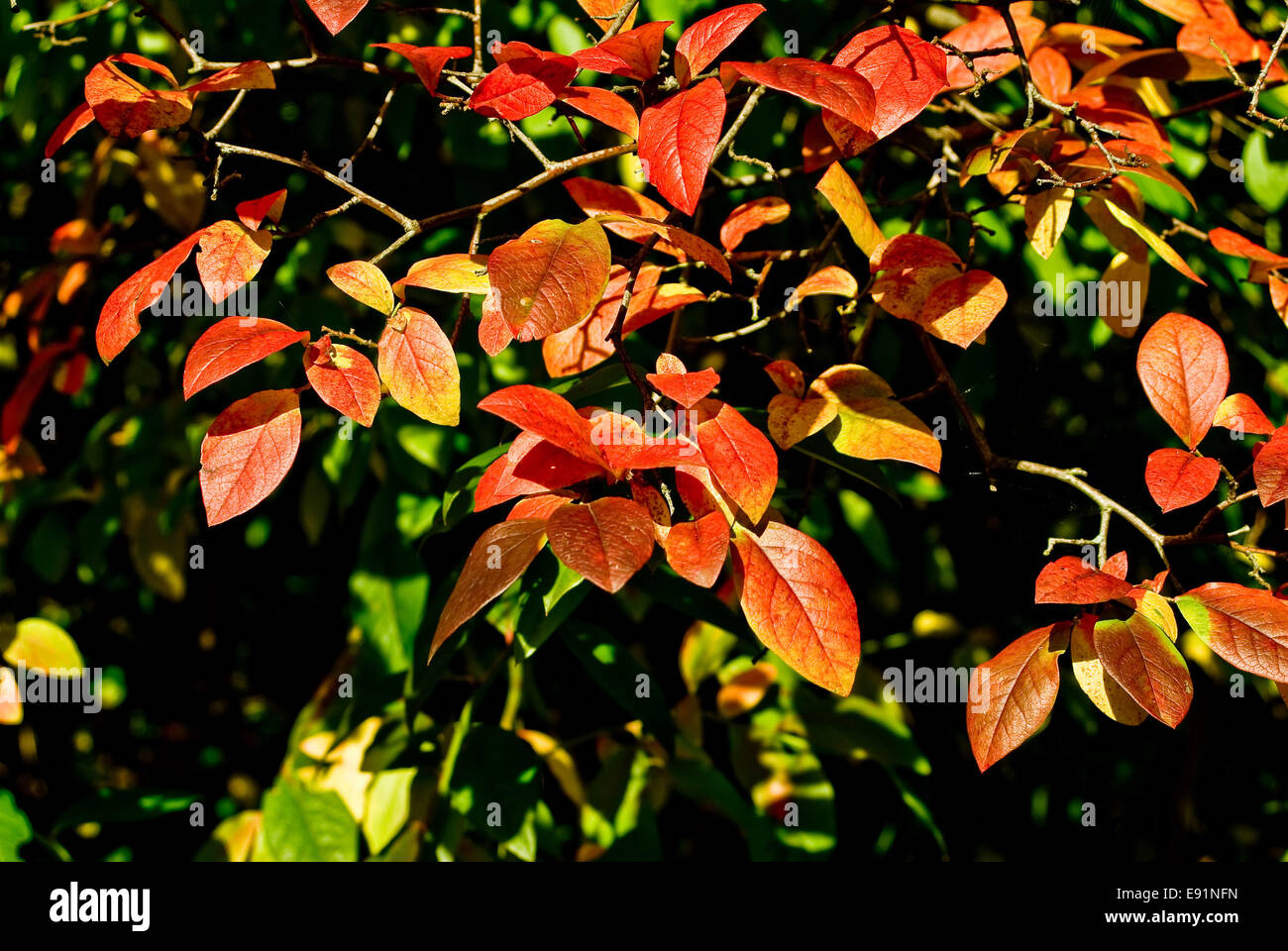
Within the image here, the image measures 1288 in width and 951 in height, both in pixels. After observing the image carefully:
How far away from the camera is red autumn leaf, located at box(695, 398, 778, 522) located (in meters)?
0.53

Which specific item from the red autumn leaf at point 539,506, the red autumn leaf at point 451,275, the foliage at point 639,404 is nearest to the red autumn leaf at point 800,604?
the foliage at point 639,404

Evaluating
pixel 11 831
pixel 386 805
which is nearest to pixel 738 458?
pixel 386 805

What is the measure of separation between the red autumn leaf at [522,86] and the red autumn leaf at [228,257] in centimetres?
17

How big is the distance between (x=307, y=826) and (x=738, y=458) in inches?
29.7

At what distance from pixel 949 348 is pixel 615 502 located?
666 mm

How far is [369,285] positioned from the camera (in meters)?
0.60

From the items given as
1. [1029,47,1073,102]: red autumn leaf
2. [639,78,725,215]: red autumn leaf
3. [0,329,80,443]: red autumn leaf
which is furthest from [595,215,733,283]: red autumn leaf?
[0,329,80,443]: red autumn leaf

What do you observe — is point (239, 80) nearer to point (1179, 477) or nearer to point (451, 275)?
point (451, 275)

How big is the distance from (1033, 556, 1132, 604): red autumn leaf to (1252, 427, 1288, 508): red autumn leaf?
114 mm

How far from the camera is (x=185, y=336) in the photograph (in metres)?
1.13

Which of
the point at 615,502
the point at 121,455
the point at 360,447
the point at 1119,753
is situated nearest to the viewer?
the point at 615,502
